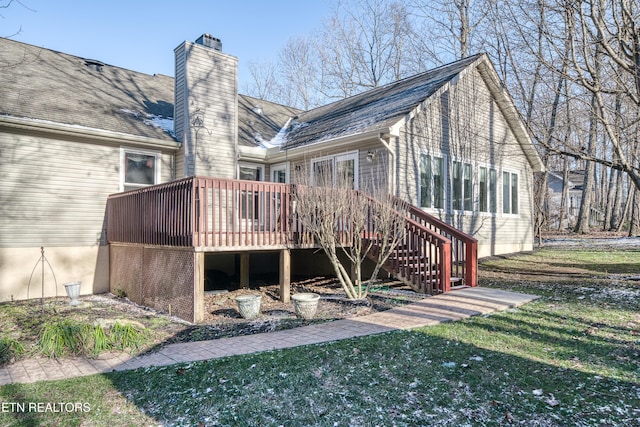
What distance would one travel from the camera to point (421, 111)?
37.3 ft

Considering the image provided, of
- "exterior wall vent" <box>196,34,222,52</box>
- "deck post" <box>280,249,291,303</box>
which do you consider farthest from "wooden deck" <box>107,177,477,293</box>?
"exterior wall vent" <box>196,34,222,52</box>

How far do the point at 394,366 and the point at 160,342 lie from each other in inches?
119

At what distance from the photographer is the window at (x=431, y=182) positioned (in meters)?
11.5

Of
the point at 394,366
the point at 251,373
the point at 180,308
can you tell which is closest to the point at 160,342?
the point at 180,308

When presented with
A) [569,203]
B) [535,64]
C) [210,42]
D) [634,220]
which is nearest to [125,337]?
[210,42]

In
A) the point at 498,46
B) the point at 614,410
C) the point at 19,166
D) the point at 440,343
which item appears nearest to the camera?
the point at 614,410

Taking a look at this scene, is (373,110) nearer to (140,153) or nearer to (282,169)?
(282,169)

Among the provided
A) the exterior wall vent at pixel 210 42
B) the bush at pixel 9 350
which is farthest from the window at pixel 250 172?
the bush at pixel 9 350

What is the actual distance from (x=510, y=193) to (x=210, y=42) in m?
10.9

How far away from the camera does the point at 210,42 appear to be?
11.1m

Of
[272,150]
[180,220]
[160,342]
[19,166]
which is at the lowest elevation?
[160,342]

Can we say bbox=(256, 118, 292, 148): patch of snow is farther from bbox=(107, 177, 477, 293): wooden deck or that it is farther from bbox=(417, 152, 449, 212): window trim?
bbox=(107, 177, 477, 293): wooden deck

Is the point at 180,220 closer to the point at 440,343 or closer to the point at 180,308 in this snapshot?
the point at 180,308

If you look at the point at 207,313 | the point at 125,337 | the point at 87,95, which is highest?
the point at 87,95
